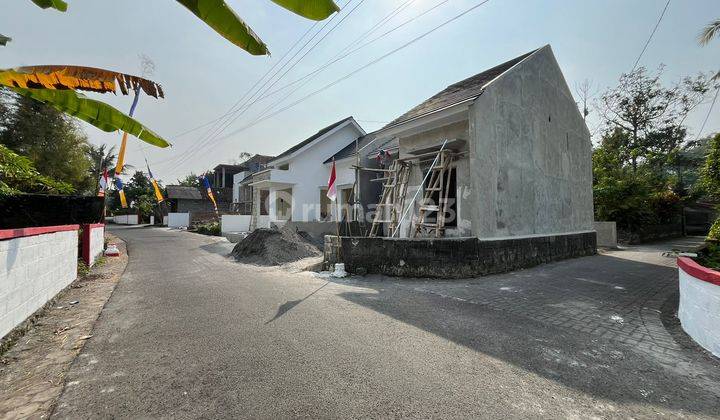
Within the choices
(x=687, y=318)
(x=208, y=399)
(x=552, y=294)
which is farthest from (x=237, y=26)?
(x=552, y=294)

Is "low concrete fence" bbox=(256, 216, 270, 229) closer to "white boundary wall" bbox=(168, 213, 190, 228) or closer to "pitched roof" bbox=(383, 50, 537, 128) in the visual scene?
"pitched roof" bbox=(383, 50, 537, 128)

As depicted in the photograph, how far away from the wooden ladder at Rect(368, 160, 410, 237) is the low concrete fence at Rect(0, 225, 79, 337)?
734cm

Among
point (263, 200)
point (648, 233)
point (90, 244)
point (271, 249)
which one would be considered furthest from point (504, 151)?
point (263, 200)

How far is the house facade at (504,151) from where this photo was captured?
8727mm

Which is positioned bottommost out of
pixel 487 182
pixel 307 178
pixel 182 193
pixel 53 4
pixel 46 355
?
pixel 46 355

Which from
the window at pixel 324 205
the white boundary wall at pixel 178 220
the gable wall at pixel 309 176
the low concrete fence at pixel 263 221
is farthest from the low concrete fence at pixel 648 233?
the white boundary wall at pixel 178 220

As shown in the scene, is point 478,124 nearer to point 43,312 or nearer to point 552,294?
point 552,294

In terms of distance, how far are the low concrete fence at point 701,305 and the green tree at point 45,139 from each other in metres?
24.7

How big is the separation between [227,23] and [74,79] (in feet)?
5.22

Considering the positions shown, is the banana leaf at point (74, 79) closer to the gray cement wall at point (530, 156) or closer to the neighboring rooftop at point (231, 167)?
the gray cement wall at point (530, 156)

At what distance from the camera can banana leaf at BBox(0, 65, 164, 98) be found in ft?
9.46

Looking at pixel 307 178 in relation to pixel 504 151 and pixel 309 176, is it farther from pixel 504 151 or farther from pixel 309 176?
pixel 504 151

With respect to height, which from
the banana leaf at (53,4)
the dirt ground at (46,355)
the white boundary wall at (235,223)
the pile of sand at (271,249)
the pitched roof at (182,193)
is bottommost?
the dirt ground at (46,355)

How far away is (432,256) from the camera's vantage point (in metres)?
7.76
